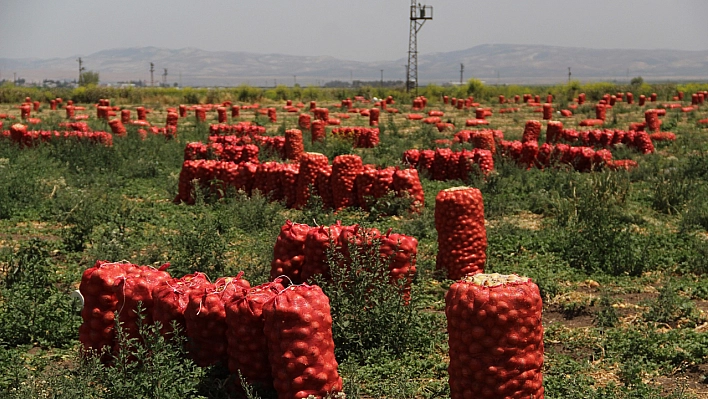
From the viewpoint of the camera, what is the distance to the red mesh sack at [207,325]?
5328 millimetres

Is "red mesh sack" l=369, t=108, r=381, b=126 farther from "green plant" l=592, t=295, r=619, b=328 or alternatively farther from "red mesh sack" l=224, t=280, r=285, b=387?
"red mesh sack" l=224, t=280, r=285, b=387

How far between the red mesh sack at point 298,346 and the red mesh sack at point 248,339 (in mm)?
115

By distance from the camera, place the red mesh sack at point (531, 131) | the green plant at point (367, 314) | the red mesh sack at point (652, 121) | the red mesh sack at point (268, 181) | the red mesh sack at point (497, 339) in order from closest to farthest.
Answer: the red mesh sack at point (497, 339), the green plant at point (367, 314), the red mesh sack at point (268, 181), the red mesh sack at point (531, 131), the red mesh sack at point (652, 121)

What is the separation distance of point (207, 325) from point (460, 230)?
11.6ft

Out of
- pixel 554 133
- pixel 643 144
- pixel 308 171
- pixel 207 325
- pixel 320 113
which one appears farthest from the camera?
pixel 320 113

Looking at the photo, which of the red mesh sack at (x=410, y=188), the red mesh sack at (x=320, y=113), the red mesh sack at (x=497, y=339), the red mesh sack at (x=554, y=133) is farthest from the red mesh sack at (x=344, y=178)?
the red mesh sack at (x=320, y=113)

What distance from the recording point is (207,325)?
535 centimetres

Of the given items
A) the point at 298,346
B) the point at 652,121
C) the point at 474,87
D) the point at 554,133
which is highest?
the point at 474,87

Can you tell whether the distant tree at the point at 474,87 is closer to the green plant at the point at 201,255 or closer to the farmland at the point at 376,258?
the farmland at the point at 376,258

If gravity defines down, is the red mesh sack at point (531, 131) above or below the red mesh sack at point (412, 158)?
above

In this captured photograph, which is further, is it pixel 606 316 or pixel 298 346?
pixel 606 316

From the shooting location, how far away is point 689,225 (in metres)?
10.3

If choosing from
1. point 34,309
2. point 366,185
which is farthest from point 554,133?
point 34,309

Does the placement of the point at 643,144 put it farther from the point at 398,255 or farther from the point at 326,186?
the point at 398,255
